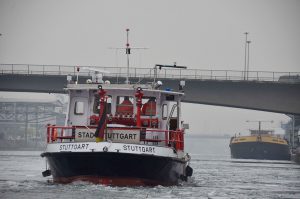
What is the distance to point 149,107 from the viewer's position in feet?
133

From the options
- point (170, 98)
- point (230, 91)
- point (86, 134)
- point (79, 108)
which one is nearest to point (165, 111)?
point (170, 98)

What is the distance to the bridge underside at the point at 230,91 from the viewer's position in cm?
8612

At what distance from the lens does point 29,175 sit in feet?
159

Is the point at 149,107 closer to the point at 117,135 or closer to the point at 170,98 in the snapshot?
the point at 170,98

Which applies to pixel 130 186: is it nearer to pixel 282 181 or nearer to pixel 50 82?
pixel 282 181

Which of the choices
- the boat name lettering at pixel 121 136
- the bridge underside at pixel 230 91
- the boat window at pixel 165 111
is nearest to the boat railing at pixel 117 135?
the boat name lettering at pixel 121 136

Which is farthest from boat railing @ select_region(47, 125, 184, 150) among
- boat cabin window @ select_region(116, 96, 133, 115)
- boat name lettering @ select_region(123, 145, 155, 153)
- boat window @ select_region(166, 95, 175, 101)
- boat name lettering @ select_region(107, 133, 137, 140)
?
boat window @ select_region(166, 95, 175, 101)

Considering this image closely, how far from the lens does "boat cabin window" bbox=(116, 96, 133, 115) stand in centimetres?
4053

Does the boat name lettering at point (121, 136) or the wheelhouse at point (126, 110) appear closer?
the boat name lettering at point (121, 136)

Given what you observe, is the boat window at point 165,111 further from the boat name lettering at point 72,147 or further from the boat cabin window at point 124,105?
the boat name lettering at point 72,147

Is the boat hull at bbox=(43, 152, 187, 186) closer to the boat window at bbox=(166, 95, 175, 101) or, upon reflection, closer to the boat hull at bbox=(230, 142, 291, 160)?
the boat window at bbox=(166, 95, 175, 101)

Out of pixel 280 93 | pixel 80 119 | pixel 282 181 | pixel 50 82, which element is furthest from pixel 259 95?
pixel 80 119

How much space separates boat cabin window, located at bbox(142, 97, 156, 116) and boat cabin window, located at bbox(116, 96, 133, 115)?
0.60m

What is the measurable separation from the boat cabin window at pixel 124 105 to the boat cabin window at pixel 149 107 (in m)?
0.60
